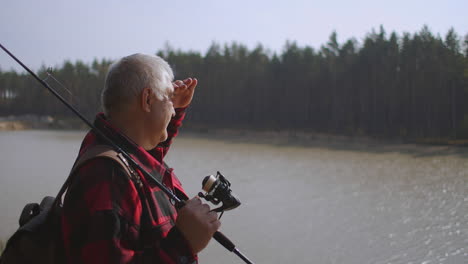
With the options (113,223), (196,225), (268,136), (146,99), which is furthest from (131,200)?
(268,136)

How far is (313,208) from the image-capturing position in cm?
934

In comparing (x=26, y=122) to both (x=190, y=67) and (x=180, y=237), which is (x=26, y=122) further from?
(x=180, y=237)

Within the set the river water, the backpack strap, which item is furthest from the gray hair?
the river water

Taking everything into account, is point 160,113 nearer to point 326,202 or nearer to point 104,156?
point 104,156

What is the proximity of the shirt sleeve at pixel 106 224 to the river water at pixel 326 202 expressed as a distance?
5.12 meters

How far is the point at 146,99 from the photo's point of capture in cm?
137

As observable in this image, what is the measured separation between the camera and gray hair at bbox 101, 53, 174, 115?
4.44 ft

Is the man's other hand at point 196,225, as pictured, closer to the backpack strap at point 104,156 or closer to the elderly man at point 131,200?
the elderly man at point 131,200

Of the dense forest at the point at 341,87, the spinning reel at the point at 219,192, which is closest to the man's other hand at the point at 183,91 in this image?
the spinning reel at the point at 219,192

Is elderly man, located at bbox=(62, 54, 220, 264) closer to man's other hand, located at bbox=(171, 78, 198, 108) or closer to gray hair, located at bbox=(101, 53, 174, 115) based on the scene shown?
gray hair, located at bbox=(101, 53, 174, 115)

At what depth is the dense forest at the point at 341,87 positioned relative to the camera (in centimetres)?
2529

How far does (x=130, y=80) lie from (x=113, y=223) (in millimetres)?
457

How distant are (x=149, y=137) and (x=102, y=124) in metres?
0.16

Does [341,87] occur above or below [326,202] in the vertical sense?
above
